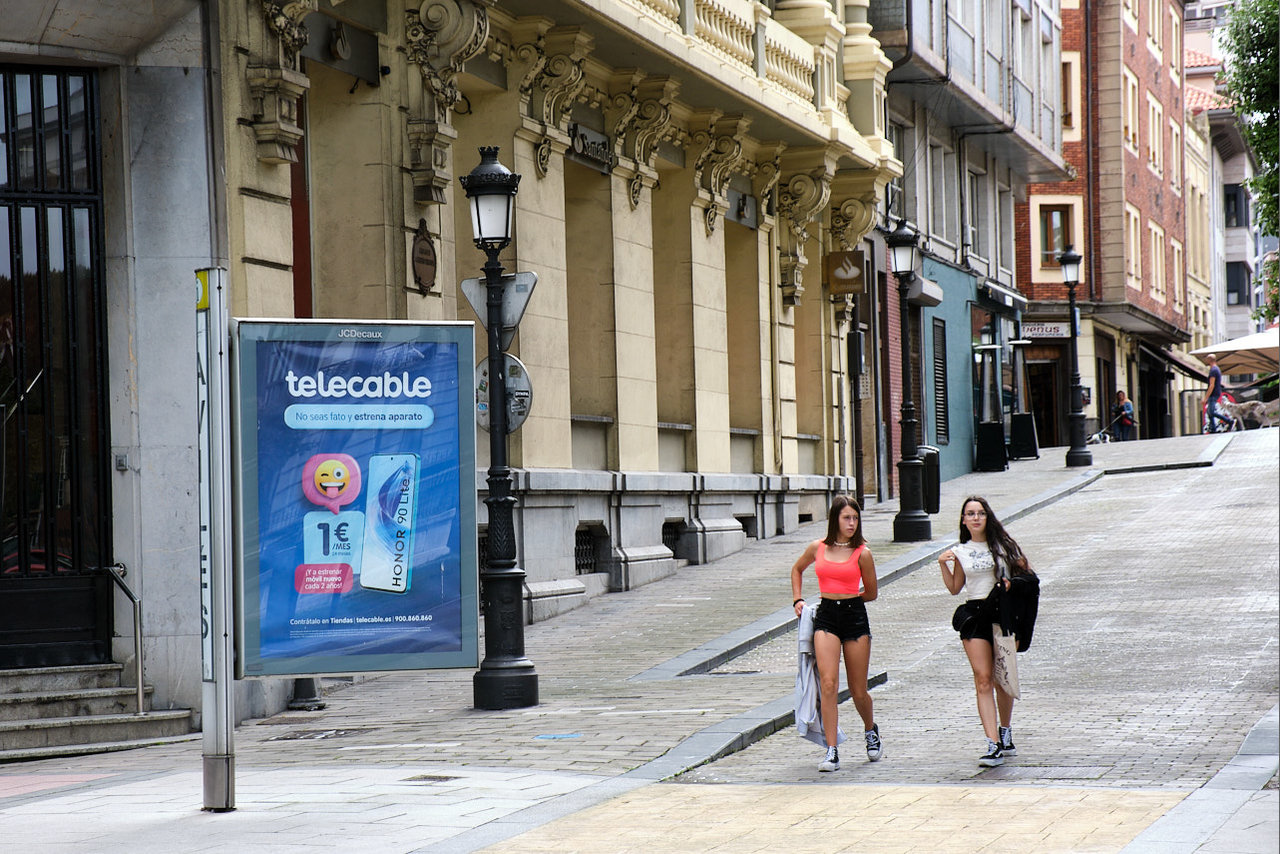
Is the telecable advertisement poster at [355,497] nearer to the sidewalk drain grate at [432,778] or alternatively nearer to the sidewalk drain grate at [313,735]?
the sidewalk drain grate at [432,778]

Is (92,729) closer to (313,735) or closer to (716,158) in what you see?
(313,735)

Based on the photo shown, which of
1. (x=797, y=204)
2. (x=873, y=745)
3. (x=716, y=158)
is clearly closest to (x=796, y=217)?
(x=797, y=204)

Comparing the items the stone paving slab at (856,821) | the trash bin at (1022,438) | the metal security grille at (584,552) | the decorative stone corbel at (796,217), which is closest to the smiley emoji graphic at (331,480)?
the stone paving slab at (856,821)

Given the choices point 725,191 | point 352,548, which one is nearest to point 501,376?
point 352,548

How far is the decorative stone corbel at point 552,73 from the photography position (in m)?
17.7

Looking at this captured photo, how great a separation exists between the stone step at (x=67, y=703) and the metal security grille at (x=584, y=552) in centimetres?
724

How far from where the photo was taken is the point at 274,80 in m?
13.0

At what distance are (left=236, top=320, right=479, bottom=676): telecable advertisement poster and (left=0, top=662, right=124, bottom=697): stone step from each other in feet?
11.5

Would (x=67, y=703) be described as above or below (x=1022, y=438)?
below

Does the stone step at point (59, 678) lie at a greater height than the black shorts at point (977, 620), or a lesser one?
lesser

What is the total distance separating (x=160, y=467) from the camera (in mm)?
12469

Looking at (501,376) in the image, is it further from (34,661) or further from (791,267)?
(791,267)

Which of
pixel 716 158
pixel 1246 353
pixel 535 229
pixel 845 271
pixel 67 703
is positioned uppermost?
pixel 716 158

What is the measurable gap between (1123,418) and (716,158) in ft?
91.1
